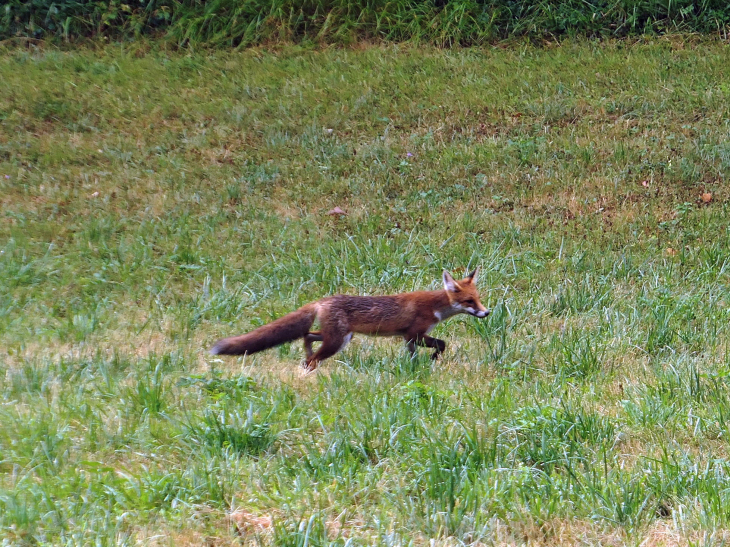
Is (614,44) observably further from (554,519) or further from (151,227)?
(554,519)

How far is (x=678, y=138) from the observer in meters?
12.3

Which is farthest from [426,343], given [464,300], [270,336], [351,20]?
[351,20]

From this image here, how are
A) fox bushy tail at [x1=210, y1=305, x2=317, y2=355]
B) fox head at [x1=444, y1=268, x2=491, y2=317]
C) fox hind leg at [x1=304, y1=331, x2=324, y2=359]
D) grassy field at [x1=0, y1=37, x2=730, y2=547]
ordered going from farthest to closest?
fox head at [x1=444, y1=268, x2=491, y2=317] < fox hind leg at [x1=304, y1=331, x2=324, y2=359] < fox bushy tail at [x1=210, y1=305, x2=317, y2=355] < grassy field at [x1=0, y1=37, x2=730, y2=547]

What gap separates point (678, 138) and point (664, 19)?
4183 mm

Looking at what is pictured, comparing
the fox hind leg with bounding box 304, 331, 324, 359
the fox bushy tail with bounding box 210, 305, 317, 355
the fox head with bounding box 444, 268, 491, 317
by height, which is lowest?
the fox hind leg with bounding box 304, 331, 324, 359

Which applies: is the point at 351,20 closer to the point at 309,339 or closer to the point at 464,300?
the point at 464,300

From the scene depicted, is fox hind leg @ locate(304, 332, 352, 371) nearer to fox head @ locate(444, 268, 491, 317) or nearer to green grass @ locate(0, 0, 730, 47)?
fox head @ locate(444, 268, 491, 317)

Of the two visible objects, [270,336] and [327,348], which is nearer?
[270,336]

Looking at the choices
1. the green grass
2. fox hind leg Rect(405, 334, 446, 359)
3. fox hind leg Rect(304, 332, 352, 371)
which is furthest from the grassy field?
the green grass

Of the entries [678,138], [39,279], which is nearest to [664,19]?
[678,138]

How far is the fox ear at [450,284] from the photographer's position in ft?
22.3

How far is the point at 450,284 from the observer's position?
686cm

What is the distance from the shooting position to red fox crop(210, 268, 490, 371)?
625 centimetres

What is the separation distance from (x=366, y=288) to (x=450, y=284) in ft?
5.55
